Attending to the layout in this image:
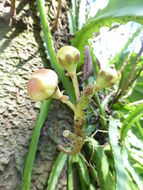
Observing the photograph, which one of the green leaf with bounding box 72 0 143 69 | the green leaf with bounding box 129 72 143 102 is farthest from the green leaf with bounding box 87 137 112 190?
the green leaf with bounding box 129 72 143 102

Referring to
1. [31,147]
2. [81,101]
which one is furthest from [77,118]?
[31,147]

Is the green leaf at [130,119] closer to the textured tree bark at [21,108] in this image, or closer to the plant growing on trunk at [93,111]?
the plant growing on trunk at [93,111]

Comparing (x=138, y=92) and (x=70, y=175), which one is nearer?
(x=70, y=175)

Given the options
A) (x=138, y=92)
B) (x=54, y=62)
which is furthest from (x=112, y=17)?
(x=138, y=92)

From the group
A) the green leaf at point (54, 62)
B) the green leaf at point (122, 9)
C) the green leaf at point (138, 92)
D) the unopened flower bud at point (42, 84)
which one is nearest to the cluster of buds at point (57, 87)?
the unopened flower bud at point (42, 84)

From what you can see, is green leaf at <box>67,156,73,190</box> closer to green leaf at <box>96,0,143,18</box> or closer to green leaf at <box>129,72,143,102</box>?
green leaf at <box>96,0,143,18</box>

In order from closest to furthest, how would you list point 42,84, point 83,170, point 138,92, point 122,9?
point 42,84
point 122,9
point 83,170
point 138,92

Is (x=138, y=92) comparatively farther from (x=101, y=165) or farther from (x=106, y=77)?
(x=106, y=77)
